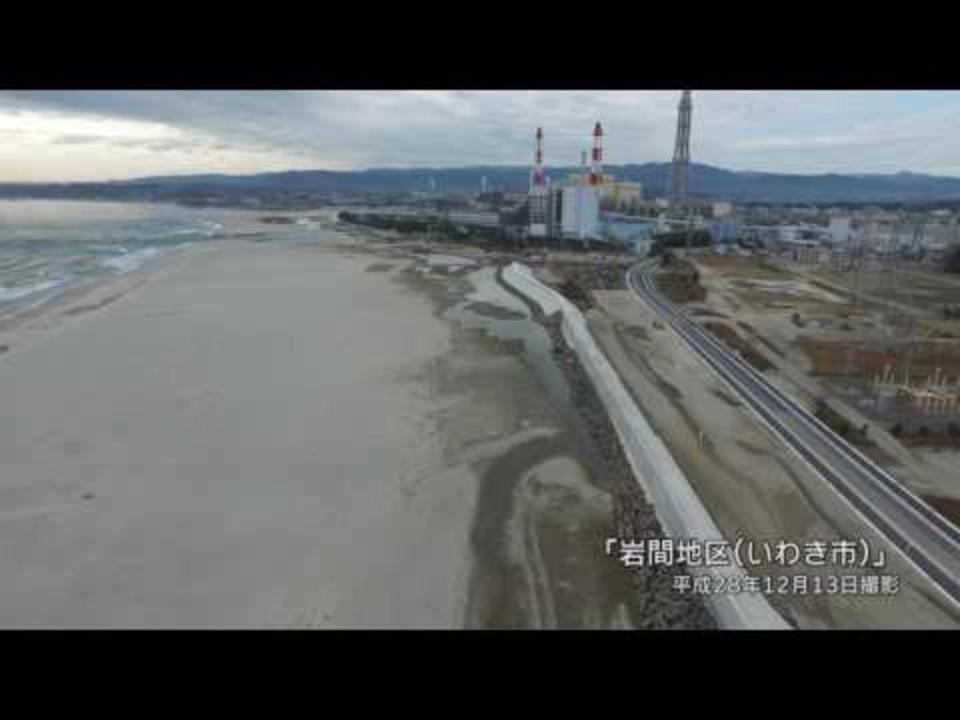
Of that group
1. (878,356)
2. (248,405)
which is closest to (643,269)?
(878,356)

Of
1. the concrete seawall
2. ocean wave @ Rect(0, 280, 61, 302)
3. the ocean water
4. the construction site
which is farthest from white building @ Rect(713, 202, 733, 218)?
ocean wave @ Rect(0, 280, 61, 302)

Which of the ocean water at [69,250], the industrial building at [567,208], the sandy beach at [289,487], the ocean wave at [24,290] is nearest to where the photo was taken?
the sandy beach at [289,487]

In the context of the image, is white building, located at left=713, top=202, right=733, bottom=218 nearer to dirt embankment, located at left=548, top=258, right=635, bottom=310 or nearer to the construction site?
the construction site

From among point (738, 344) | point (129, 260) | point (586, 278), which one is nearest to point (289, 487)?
point (738, 344)

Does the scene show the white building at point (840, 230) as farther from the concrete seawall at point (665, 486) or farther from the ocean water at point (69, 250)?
the ocean water at point (69, 250)

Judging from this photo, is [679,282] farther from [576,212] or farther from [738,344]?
[576,212]

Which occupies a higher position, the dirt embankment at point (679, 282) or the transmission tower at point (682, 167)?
the transmission tower at point (682, 167)

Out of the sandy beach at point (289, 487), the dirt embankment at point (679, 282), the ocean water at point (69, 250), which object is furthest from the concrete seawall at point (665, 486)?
the ocean water at point (69, 250)
